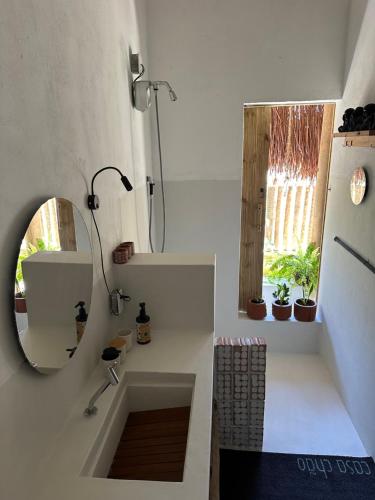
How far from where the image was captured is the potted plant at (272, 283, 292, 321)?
3189mm

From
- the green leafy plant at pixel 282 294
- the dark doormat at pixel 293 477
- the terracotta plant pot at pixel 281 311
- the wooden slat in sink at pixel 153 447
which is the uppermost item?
the wooden slat in sink at pixel 153 447

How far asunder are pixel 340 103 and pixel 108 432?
9.19ft

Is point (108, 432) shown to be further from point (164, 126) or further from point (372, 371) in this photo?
point (164, 126)

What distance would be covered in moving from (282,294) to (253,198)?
0.95 meters

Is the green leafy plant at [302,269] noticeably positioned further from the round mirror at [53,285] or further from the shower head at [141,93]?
the round mirror at [53,285]

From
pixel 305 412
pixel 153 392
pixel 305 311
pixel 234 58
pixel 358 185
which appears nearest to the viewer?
pixel 153 392

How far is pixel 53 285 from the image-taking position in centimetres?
107

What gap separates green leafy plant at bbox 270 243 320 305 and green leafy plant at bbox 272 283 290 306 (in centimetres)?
7

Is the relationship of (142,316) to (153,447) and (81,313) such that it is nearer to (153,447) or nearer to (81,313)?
(81,313)

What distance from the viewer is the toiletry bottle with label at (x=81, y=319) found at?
1.22 metres

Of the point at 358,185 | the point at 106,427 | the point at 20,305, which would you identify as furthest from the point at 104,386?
the point at 358,185

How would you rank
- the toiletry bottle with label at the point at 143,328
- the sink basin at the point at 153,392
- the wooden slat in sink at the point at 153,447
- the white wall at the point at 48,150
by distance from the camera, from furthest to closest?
the toiletry bottle with label at the point at 143,328, the sink basin at the point at 153,392, the wooden slat in sink at the point at 153,447, the white wall at the point at 48,150

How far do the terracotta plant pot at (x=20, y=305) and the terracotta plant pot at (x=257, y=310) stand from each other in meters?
2.57

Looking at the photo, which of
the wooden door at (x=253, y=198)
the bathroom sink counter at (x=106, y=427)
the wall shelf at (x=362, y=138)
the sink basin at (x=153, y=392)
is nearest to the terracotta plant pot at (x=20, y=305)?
the bathroom sink counter at (x=106, y=427)
